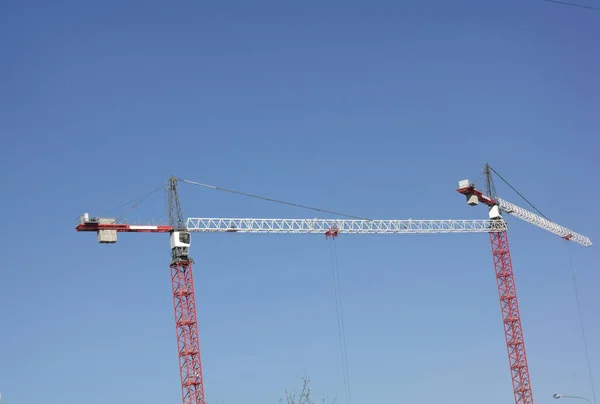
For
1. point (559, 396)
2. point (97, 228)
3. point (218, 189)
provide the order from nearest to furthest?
point (559, 396), point (97, 228), point (218, 189)

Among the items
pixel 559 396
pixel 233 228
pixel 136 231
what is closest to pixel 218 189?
pixel 233 228

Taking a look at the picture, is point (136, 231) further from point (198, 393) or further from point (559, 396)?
point (559, 396)

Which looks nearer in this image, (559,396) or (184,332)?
(559,396)

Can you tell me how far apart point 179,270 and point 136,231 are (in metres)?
10.4

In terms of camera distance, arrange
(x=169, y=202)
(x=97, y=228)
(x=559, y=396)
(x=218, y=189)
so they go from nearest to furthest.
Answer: (x=559, y=396), (x=97, y=228), (x=169, y=202), (x=218, y=189)

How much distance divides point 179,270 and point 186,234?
7733mm

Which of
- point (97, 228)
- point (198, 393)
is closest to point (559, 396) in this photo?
point (198, 393)

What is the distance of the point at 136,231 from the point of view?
181 m

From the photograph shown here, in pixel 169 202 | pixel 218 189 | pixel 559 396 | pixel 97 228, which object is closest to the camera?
pixel 559 396

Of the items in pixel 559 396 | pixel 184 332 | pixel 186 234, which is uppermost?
pixel 186 234

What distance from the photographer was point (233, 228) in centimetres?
19750

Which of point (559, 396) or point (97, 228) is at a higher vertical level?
point (97, 228)

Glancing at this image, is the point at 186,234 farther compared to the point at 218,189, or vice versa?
the point at 218,189

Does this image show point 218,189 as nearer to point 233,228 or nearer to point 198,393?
point 233,228
